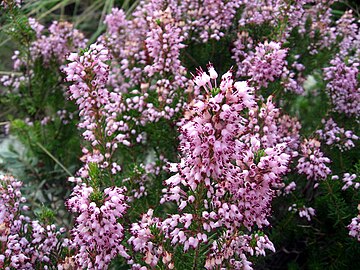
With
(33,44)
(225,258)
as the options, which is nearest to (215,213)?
(225,258)

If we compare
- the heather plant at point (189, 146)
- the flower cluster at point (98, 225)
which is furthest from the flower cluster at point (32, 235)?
the flower cluster at point (98, 225)

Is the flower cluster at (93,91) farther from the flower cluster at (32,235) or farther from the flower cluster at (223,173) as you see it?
the flower cluster at (223,173)

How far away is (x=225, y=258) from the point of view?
195 centimetres

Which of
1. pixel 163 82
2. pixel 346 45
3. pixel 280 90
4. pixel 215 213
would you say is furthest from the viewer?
pixel 346 45

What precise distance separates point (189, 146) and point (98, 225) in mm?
464

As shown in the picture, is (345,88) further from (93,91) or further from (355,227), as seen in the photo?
(93,91)

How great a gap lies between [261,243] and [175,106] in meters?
1.23

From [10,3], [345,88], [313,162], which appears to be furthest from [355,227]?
[10,3]

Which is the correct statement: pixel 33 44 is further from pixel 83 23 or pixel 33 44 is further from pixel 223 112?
pixel 83 23

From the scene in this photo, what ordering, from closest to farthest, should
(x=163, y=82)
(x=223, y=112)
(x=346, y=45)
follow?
(x=223, y=112)
(x=163, y=82)
(x=346, y=45)

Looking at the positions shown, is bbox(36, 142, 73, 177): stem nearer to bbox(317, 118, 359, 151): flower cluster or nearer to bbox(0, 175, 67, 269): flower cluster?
bbox(0, 175, 67, 269): flower cluster

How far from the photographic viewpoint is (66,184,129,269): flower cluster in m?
1.88

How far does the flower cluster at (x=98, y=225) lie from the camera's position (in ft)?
6.15

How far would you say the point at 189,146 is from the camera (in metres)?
1.76
